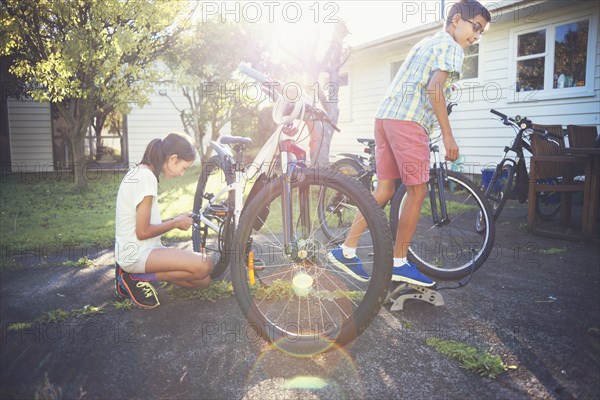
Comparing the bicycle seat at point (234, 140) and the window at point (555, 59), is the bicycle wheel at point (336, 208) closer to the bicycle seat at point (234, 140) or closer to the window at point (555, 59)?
the bicycle seat at point (234, 140)

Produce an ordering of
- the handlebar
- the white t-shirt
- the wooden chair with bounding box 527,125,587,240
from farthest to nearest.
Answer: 1. the wooden chair with bounding box 527,125,587,240
2. the white t-shirt
3. the handlebar

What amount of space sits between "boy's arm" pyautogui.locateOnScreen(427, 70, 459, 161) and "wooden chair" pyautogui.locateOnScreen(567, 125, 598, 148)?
3.23 m

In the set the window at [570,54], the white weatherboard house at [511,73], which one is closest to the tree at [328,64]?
the white weatherboard house at [511,73]

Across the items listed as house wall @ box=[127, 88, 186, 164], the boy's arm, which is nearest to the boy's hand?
the boy's arm

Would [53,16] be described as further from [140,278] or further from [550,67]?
[550,67]

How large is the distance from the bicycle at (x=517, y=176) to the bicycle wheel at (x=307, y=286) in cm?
291

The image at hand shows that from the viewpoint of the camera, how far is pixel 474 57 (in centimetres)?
948

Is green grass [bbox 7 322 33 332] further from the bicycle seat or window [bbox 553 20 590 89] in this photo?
window [bbox 553 20 590 89]

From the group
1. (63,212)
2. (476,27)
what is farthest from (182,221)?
(63,212)

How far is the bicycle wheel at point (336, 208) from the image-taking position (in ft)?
10.3

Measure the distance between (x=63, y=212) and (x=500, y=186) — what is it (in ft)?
21.2

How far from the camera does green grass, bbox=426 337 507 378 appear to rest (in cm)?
179

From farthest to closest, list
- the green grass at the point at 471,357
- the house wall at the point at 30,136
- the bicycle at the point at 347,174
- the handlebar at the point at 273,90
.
Answer: the house wall at the point at 30,136 → the bicycle at the point at 347,174 → the handlebar at the point at 273,90 → the green grass at the point at 471,357

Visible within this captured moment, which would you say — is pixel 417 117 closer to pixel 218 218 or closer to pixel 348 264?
pixel 348 264
